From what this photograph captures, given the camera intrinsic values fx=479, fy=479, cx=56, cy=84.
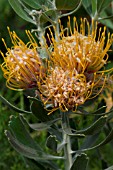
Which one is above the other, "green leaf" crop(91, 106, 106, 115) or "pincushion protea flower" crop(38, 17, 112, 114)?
"pincushion protea flower" crop(38, 17, 112, 114)

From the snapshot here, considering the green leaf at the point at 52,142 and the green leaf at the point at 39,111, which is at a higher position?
the green leaf at the point at 39,111

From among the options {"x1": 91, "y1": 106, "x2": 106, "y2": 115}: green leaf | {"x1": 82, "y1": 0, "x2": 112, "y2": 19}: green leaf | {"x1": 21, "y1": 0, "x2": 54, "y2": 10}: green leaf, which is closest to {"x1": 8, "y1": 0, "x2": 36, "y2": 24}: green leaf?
{"x1": 21, "y1": 0, "x2": 54, "y2": 10}: green leaf

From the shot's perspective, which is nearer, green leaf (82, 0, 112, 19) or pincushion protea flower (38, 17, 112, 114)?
pincushion protea flower (38, 17, 112, 114)

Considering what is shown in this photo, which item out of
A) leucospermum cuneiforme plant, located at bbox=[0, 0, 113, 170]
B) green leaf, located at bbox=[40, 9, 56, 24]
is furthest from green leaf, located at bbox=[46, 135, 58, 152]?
green leaf, located at bbox=[40, 9, 56, 24]

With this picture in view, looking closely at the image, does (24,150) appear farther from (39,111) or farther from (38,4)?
(38,4)

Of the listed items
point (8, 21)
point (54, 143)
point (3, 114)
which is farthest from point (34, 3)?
point (8, 21)

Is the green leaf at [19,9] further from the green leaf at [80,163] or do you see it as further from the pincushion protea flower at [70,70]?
the green leaf at [80,163]

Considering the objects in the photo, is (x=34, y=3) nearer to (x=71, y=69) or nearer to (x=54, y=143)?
(x=71, y=69)

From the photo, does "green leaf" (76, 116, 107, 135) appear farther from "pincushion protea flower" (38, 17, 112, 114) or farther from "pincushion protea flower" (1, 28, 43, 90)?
"pincushion protea flower" (1, 28, 43, 90)

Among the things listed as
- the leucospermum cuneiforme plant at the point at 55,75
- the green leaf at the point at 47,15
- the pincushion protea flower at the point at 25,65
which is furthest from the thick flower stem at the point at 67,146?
the green leaf at the point at 47,15

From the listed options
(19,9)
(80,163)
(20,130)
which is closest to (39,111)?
(20,130)

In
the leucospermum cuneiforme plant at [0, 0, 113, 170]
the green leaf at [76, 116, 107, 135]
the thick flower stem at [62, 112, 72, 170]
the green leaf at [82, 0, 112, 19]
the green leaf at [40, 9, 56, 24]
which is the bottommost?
the thick flower stem at [62, 112, 72, 170]

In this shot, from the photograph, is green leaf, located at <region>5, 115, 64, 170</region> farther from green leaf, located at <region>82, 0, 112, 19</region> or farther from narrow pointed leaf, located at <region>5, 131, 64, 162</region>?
green leaf, located at <region>82, 0, 112, 19</region>
